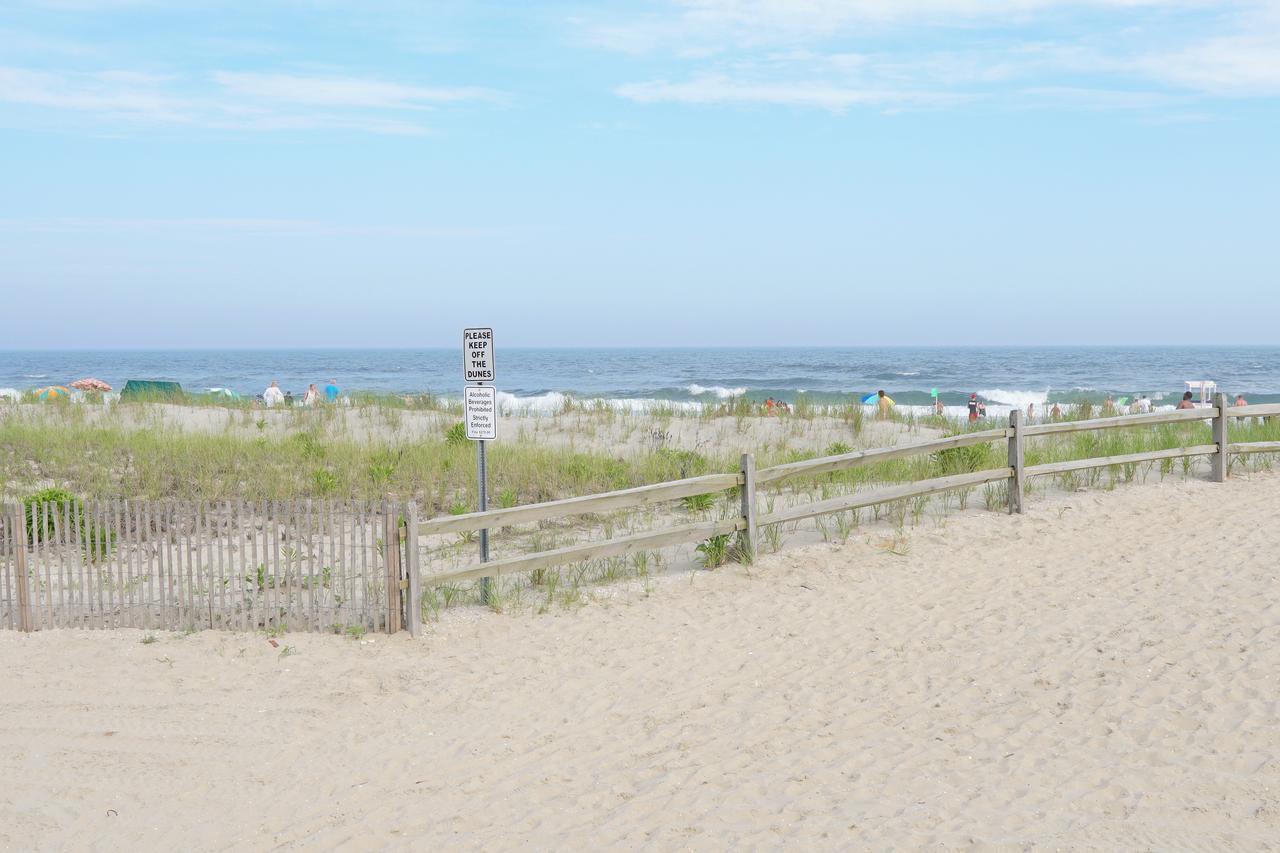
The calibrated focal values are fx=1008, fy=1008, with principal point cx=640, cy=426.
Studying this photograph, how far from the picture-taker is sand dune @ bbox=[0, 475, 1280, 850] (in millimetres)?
4902

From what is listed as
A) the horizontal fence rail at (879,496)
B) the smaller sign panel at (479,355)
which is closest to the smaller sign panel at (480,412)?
the smaller sign panel at (479,355)

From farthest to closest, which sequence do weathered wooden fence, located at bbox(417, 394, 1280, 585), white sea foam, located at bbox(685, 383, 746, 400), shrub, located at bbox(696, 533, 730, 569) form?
white sea foam, located at bbox(685, 383, 746, 400) → shrub, located at bbox(696, 533, 730, 569) → weathered wooden fence, located at bbox(417, 394, 1280, 585)

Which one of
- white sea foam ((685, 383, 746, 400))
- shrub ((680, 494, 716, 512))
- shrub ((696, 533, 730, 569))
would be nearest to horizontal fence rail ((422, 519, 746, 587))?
shrub ((696, 533, 730, 569))

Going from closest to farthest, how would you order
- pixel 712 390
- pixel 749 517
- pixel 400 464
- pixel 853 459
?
pixel 749 517, pixel 853 459, pixel 400 464, pixel 712 390

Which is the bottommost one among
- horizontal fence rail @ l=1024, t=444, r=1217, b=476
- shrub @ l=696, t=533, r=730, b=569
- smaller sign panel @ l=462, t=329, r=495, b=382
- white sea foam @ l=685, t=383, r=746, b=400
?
shrub @ l=696, t=533, r=730, b=569

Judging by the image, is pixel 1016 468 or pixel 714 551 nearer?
pixel 714 551

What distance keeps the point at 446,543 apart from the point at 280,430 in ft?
27.5

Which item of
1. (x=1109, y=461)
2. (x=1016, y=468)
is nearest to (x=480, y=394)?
(x=1016, y=468)

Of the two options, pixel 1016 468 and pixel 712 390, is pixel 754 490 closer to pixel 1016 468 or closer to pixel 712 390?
pixel 1016 468

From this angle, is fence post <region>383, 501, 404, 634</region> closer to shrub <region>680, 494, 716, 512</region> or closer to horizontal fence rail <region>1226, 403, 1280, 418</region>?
shrub <region>680, 494, 716, 512</region>

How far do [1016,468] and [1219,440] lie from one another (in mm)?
3507

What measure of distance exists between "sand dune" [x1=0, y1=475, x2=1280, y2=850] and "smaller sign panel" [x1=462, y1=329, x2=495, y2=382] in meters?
2.00

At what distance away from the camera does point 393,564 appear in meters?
7.60

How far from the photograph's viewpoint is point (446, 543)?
10562 millimetres
